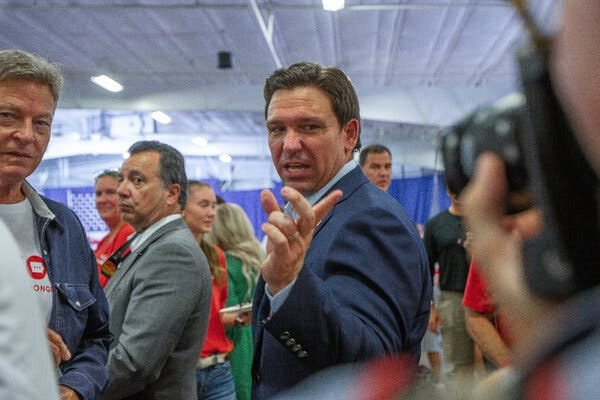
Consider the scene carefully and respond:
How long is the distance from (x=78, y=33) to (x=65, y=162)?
30.1 ft

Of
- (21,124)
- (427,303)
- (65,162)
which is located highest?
(65,162)

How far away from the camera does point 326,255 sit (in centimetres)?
160

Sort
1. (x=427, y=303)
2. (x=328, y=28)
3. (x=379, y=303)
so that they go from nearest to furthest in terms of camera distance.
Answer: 1. (x=379, y=303)
2. (x=427, y=303)
3. (x=328, y=28)

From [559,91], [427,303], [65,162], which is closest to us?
[559,91]

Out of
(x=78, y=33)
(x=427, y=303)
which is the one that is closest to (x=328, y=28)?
(x=78, y=33)

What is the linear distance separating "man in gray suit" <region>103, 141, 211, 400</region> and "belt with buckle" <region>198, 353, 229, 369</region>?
2.80 ft

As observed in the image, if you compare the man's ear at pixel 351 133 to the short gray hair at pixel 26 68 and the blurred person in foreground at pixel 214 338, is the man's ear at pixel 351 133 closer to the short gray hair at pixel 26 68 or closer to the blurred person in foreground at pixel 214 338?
the short gray hair at pixel 26 68

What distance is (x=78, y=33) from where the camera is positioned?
9133mm

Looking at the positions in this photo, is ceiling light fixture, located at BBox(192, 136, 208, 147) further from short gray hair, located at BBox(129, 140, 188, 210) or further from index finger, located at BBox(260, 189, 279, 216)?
index finger, located at BBox(260, 189, 279, 216)

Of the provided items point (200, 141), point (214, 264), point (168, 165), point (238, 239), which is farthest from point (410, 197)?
point (168, 165)

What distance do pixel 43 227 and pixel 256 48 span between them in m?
8.31

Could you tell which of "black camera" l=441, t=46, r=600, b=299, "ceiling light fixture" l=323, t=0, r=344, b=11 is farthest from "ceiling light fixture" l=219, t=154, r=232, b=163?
"black camera" l=441, t=46, r=600, b=299

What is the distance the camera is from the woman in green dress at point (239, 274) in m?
4.07

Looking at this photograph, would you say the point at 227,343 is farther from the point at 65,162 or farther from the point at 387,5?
the point at 65,162
